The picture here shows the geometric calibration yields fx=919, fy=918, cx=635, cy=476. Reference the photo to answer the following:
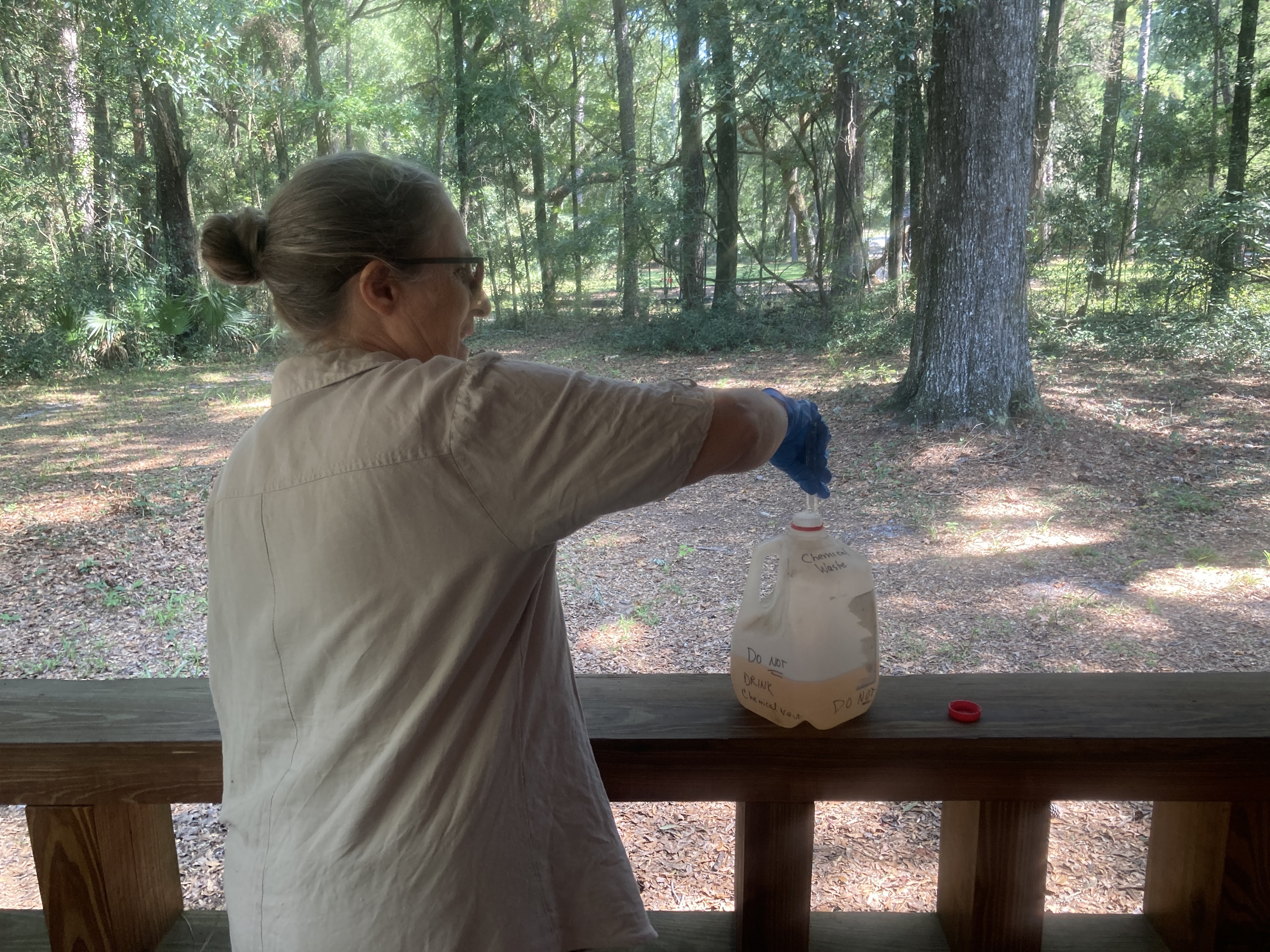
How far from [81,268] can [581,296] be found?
141 inches

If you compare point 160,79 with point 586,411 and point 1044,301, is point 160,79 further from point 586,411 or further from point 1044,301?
point 1044,301

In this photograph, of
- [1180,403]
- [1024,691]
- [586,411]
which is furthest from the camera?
[1180,403]

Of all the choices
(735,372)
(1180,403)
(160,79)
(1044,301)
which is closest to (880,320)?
(1044,301)

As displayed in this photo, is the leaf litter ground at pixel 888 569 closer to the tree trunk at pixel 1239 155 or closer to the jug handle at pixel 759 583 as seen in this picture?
the tree trunk at pixel 1239 155

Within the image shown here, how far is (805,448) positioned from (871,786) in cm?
30

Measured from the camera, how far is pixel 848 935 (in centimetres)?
89

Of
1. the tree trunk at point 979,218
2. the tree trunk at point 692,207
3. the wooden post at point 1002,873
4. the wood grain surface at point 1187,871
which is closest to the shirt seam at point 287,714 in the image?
the wooden post at point 1002,873

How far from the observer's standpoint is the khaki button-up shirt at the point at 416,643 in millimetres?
618

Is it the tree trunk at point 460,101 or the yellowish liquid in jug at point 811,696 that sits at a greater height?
the tree trunk at point 460,101

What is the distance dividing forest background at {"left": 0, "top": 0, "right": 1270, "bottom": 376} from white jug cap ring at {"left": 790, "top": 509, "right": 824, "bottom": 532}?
3.89 meters

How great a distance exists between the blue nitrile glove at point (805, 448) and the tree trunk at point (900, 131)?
4.31m

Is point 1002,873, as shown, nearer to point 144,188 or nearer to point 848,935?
point 848,935

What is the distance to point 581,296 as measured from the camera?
7312 mm

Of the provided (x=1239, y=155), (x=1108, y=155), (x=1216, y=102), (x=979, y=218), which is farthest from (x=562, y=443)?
(x=1108, y=155)
